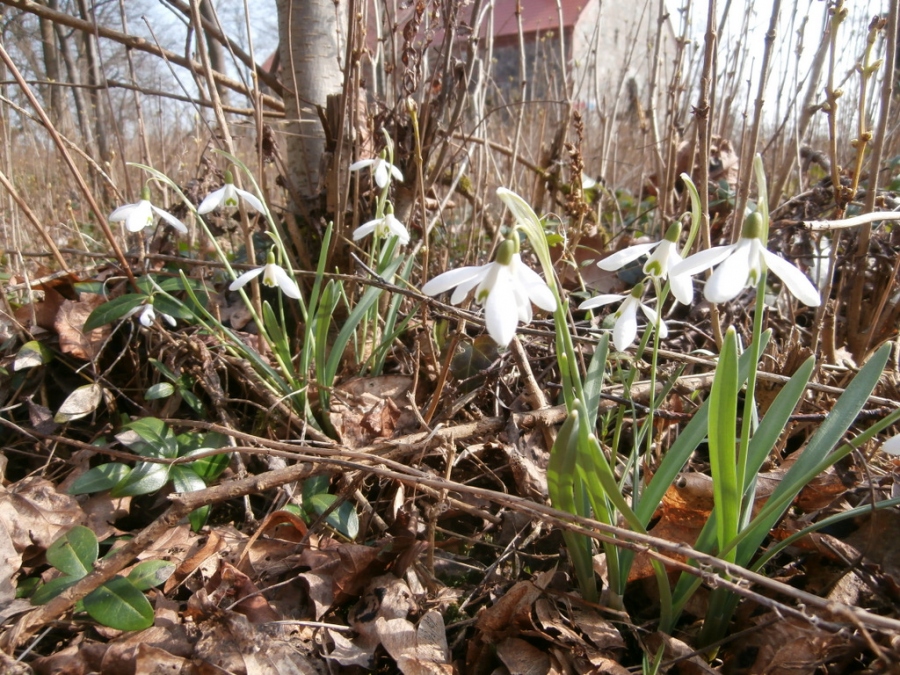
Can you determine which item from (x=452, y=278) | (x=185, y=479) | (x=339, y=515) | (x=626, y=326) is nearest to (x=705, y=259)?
(x=626, y=326)

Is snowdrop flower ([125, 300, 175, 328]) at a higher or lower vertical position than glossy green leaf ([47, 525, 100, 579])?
higher

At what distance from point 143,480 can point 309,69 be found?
5.83 ft

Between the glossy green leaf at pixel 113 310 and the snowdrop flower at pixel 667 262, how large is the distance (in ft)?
4.26

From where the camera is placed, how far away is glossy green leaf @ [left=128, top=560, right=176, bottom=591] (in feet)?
3.43

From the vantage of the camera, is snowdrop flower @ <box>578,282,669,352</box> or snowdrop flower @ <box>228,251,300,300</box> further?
snowdrop flower @ <box>228,251,300,300</box>

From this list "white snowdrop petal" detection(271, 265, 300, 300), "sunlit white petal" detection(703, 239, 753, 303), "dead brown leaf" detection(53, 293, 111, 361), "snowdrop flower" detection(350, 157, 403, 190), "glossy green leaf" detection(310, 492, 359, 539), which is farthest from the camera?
"snowdrop flower" detection(350, 157, 403, 190)

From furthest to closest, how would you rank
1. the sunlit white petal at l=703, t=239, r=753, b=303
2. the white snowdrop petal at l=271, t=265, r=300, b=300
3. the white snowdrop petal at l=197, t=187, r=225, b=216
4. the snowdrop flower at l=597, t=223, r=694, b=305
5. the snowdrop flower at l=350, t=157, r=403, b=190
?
the snowdrop flower at l=350, t=157, r=403, b=190 → the white snowdrop petal at l=197, t=187, r=225, b=216 → the white snowdrop petal at l=271, t=265, r=300, b=300 → the snowdrop flower at l=597, t=223, r=694, b=305 → the sunlit white petal at l=703, t=239, r=753, b=303

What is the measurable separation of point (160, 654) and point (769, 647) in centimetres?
99

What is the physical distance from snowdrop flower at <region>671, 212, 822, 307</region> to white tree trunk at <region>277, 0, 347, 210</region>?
1.80 metres

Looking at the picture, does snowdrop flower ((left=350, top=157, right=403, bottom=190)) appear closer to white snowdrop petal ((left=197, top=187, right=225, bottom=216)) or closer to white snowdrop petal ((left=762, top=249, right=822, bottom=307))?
white snowdrop petal ((left=197, top=187, right=225, bottom=216))

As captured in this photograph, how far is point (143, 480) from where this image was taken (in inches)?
50.3

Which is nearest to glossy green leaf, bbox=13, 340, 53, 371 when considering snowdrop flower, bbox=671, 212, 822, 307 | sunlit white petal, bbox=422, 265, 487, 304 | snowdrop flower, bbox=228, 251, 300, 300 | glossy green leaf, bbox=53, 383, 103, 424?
glossy green leaf, bbox=53, 383, 103, 424

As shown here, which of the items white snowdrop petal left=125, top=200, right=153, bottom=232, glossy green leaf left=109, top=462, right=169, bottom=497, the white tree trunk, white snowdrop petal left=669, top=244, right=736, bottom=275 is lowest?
glossy green leaf left=109, top=462, right=169, bottom=497

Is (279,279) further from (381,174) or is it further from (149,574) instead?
(149,574)
